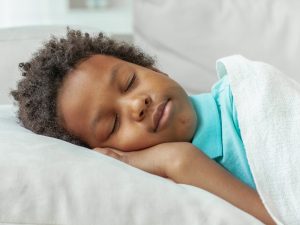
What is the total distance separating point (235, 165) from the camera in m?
0.97

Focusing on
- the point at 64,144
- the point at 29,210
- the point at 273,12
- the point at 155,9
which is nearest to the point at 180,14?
the point at 155,9

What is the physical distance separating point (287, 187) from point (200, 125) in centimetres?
28

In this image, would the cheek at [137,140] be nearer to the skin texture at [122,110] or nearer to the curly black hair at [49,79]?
the skin texture at [122,110]

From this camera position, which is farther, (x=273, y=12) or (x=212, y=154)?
(x=273, y=12)

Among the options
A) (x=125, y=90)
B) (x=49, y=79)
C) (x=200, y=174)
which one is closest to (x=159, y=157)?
(x=200, y=174)

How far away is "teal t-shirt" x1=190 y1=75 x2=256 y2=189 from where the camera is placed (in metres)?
0.96

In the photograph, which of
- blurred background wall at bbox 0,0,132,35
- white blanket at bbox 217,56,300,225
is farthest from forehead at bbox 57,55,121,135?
blurred background wall at bbox 0,0,132,35

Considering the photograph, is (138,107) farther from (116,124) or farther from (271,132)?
(271,132)

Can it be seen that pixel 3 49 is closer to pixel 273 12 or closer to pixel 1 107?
pixel 1 107

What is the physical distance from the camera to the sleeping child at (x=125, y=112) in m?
0.99

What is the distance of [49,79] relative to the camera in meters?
1.09

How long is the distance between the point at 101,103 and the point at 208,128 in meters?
0.20

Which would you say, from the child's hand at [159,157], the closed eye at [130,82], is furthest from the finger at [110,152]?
the closed eye at [130,82]

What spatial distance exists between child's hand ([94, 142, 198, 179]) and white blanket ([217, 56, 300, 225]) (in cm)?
11
